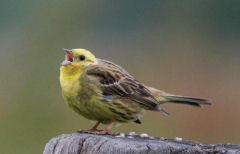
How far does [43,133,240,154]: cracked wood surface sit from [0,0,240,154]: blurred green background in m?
4.98

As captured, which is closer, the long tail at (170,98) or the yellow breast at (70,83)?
the yellow breast at (70,83)

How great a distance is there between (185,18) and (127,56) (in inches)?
195

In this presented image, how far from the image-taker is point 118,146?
21.3 ft

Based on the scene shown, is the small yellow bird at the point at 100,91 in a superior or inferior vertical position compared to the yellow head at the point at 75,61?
inferior

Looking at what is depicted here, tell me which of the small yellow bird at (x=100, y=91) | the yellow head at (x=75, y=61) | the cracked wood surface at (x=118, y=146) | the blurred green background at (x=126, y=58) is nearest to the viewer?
the cracked wood surface at (x=118, y=146)

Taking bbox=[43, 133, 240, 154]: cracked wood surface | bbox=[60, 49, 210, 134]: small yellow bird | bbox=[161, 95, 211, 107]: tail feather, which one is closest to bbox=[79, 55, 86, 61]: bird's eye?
bbox=[60, 49, 210, 134]: small yellow bird

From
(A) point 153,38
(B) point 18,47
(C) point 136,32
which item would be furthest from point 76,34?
(C) point 136,32

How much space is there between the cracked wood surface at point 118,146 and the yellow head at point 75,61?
1471 mm

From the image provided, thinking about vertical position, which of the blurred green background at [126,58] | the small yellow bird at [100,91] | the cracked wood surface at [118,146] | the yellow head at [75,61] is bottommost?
the cracked wood surface at [118,146]

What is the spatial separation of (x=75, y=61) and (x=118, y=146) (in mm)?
1998

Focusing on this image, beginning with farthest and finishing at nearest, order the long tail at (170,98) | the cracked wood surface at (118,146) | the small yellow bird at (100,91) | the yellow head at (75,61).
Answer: the long tail at (170,98), the yellow head at (75,61), the small yellow bird at (100,91), the cracked wood surface at (118,146)

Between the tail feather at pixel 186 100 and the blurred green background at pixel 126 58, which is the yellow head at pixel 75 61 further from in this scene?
the blurred green background at pixel 126 58

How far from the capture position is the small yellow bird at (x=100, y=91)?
26.7 feet

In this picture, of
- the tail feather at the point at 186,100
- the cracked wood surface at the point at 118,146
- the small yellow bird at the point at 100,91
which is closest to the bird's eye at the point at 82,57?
the small yellow bird at the point at 100,91
